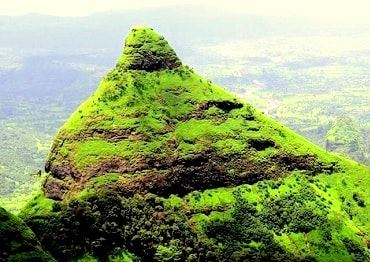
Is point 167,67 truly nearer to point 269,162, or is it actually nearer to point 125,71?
point 125,71

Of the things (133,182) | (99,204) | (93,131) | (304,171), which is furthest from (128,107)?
(304,171)

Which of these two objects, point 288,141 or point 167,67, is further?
point 167,67

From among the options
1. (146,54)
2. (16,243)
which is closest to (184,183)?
(146,54)

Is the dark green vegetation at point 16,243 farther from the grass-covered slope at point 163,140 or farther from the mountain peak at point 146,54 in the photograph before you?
the mountain peak at point 146,54

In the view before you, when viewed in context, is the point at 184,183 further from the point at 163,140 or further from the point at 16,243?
the point at 16,243

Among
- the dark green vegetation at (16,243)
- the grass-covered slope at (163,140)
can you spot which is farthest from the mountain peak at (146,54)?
the dark green vegetation at (16,243)
